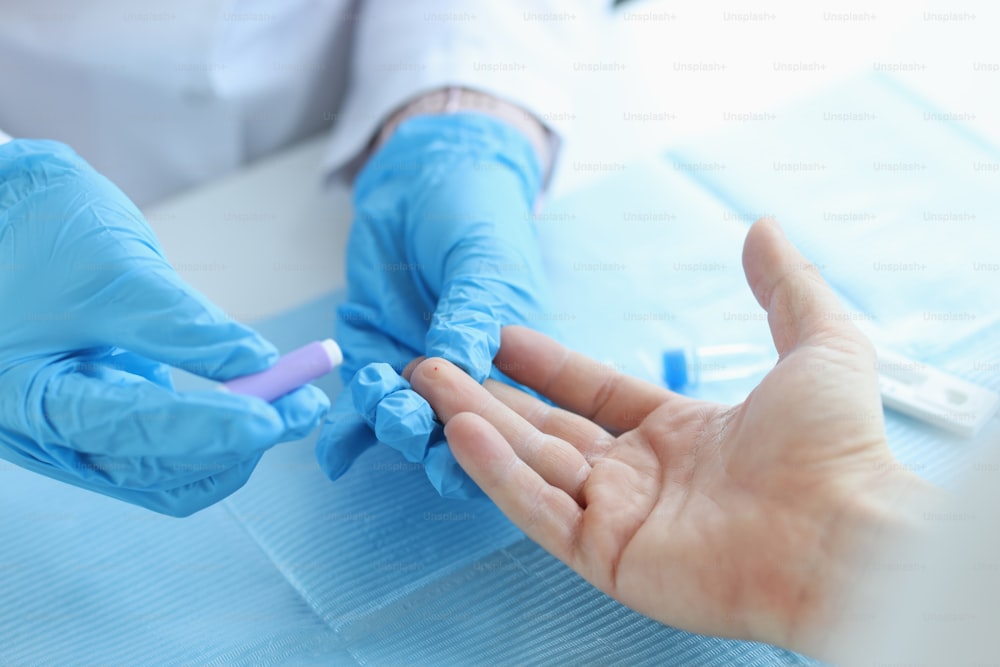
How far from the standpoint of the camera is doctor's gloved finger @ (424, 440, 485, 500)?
0.97 m

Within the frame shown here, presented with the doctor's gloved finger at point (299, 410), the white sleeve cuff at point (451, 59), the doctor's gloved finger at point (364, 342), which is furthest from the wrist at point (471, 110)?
the doctor's gloved finger at point (299, 410)

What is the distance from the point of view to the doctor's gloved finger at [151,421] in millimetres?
822

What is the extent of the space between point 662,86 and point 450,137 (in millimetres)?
574

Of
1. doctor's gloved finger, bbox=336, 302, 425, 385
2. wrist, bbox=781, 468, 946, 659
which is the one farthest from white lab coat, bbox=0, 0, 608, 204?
wrist, bbox=781, 468, 946, 659

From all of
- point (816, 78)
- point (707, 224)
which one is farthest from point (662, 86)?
point (707, 224)

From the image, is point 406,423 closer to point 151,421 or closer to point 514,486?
point 514,486

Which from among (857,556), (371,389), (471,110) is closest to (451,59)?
(471,110)

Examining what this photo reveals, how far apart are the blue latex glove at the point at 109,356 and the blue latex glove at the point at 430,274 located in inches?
4.4

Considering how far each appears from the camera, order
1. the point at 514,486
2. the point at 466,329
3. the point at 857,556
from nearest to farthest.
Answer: the point at 857,556 → the point at 514,486 → the point at 466,329

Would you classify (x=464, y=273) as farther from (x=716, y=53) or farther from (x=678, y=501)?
(x=716, y=53)

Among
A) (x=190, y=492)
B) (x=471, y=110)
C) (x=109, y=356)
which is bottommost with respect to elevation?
(x=190, y=492)

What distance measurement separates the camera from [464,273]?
3.76 ft

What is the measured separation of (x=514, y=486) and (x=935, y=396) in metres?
0.60

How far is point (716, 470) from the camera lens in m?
0.95
